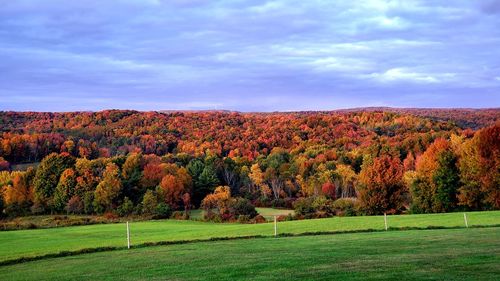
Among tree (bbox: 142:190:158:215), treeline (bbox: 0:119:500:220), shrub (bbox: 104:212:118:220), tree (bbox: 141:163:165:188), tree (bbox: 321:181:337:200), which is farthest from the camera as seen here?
tree (bbox: 321:181:337:200)

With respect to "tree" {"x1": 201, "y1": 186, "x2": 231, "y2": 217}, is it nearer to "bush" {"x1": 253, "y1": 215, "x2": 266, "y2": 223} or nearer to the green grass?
the green grass

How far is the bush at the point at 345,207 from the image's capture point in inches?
2441

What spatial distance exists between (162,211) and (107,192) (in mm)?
11096

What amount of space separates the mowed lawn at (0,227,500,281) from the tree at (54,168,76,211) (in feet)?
191

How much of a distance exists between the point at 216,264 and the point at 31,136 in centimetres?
11122

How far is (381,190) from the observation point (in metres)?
64.4

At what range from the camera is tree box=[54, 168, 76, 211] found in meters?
76.4

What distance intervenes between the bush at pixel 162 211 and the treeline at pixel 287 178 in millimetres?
137

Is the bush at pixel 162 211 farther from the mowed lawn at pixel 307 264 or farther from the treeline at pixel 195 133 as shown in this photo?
the mowed lawn at pixel 307 264

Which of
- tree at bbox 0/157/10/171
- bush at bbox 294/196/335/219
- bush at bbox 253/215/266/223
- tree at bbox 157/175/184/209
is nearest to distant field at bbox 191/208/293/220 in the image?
bush at bbox 253/215/266/223

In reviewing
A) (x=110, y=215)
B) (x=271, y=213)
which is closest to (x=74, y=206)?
(x=110, y=215)

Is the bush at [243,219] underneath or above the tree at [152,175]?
underneath

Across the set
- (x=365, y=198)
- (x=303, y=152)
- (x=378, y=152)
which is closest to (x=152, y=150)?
(x=303, y=152)

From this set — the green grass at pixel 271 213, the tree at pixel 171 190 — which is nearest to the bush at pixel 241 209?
the green grass at pixel 271 213
